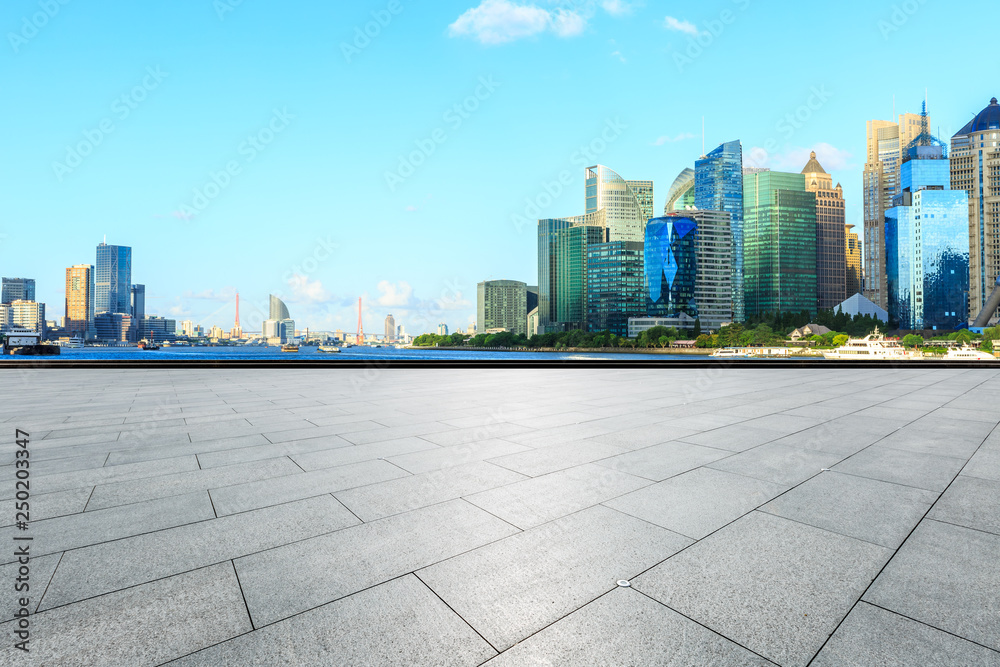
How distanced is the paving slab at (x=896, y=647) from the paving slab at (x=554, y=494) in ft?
6.65

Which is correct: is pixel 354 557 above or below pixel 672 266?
below

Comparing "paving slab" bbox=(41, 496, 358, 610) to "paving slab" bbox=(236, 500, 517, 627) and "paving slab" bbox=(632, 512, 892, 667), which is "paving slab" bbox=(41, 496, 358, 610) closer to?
"paving slab" bbox=(236, 500, 517, 627)

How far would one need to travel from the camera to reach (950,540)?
3588mm

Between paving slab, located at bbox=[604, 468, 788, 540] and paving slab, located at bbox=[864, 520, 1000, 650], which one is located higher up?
paving slab, located at bbox=[604, 468, 788, 540]

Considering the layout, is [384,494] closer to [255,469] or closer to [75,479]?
[255,469]

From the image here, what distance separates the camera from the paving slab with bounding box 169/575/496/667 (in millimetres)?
2281

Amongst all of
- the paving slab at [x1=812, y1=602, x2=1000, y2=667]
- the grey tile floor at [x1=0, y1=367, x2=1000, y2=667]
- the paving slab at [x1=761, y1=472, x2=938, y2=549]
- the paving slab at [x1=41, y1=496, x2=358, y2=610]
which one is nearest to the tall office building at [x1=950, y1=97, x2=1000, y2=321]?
the paving slab at [x1=761, y1=472, x2=938, y2=549]

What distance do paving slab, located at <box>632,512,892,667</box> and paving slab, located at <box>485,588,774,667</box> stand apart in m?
0.11

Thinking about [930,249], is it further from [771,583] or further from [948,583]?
[771,583]

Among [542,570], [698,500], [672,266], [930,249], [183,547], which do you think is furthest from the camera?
[672,266]

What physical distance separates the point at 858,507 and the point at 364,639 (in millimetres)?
4178

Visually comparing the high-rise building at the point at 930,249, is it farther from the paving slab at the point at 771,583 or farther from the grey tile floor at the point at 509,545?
the paving slab at the point at 771,583

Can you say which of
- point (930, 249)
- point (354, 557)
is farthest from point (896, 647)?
point (930, 249)

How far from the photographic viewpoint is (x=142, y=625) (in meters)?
2.55
